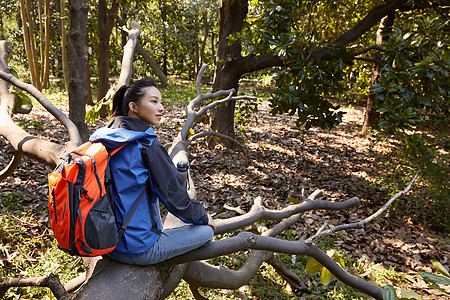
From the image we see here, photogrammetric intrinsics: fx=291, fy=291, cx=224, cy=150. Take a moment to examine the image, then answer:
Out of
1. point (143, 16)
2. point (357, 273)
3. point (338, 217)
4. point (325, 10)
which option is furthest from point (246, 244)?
point (143, 16)

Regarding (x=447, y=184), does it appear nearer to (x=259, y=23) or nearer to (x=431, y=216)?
(x=431, y=216)

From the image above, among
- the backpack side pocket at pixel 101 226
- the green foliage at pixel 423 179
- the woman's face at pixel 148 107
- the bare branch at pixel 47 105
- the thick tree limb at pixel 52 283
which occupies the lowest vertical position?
the green foliage at pixel 423 179

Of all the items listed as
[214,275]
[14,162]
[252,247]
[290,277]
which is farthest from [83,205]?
[290,277]

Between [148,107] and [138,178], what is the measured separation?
1.51 ft

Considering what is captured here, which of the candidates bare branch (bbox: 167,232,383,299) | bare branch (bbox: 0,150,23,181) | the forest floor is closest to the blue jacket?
bare branch (bbox: 167,232,383,299)

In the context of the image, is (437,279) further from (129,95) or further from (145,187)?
(129,95)

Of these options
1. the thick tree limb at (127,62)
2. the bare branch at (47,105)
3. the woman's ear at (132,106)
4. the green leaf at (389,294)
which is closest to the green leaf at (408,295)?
the green leaf at (389,294)

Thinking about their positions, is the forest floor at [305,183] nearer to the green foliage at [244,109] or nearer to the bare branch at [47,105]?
the green foliage at [244,109]

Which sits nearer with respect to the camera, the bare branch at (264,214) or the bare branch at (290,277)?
the bare branch at (264,214)

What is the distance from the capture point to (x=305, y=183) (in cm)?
610

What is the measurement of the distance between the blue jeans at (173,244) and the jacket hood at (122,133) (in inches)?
24.0

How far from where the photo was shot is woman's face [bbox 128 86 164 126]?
1782 millimetres

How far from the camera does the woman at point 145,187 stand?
5.19 ft

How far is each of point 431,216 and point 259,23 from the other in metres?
4.67
